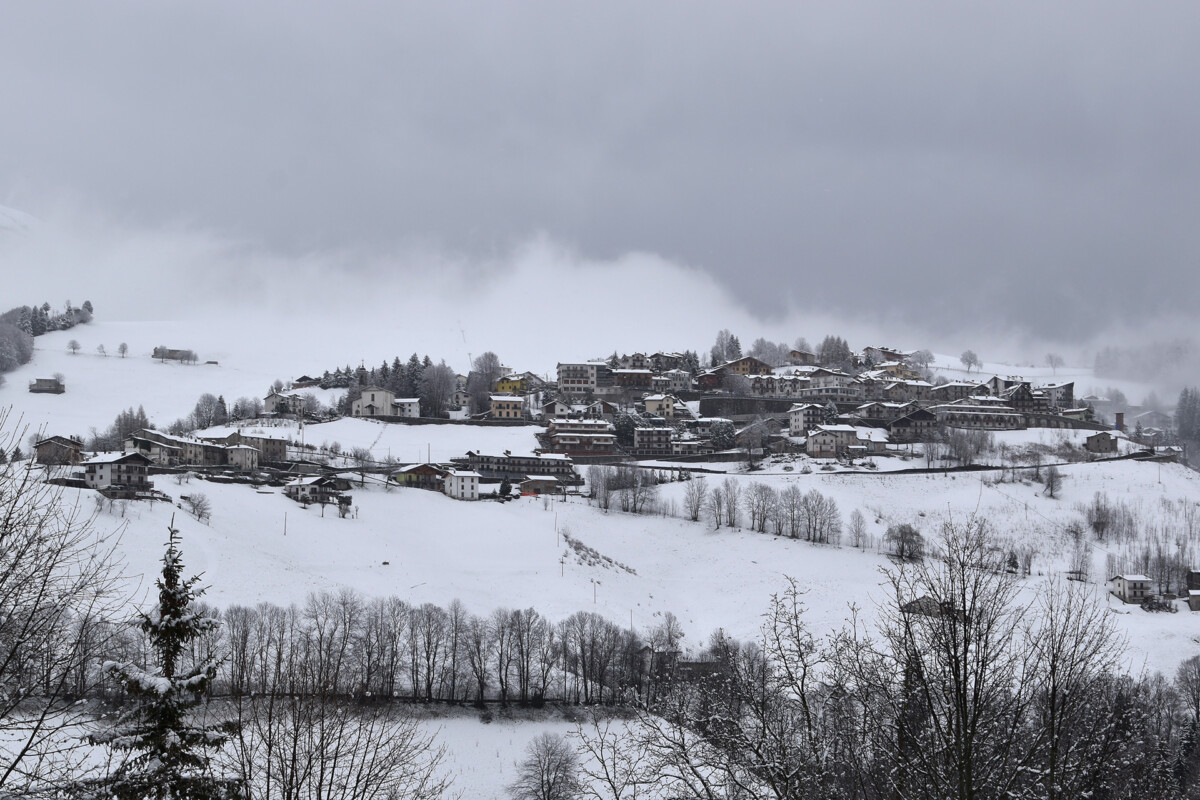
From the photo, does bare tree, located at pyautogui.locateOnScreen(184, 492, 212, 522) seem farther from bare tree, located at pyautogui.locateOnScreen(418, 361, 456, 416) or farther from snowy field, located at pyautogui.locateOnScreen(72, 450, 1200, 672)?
bare tree, located at pyautogui.locateOnScreen(418, 361, 456, 416)

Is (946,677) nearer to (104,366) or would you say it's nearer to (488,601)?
(488,601)

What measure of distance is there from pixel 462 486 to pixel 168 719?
5845cm

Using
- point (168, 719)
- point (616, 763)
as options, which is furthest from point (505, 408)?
point (168, 719)

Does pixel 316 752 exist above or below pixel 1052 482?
above

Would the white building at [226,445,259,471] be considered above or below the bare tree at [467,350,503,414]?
below

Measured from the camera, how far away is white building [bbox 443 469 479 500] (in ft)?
218

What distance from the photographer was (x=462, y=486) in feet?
219

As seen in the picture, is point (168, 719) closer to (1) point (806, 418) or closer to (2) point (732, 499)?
(2) point (732, 499)

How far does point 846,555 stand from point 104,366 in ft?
352

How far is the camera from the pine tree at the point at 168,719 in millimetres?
8398

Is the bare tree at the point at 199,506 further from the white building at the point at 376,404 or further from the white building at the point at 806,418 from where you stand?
the white building at the point at 806,418

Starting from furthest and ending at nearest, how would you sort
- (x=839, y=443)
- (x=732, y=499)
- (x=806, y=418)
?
(x=806, y=418) < (x=839, y=443) < (x=732, y=499)

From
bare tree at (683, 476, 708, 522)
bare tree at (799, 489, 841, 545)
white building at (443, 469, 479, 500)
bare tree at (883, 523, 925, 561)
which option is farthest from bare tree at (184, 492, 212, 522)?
bare tree at (883, 523, 925, 561)

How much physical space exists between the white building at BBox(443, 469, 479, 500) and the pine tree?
2266 inches
